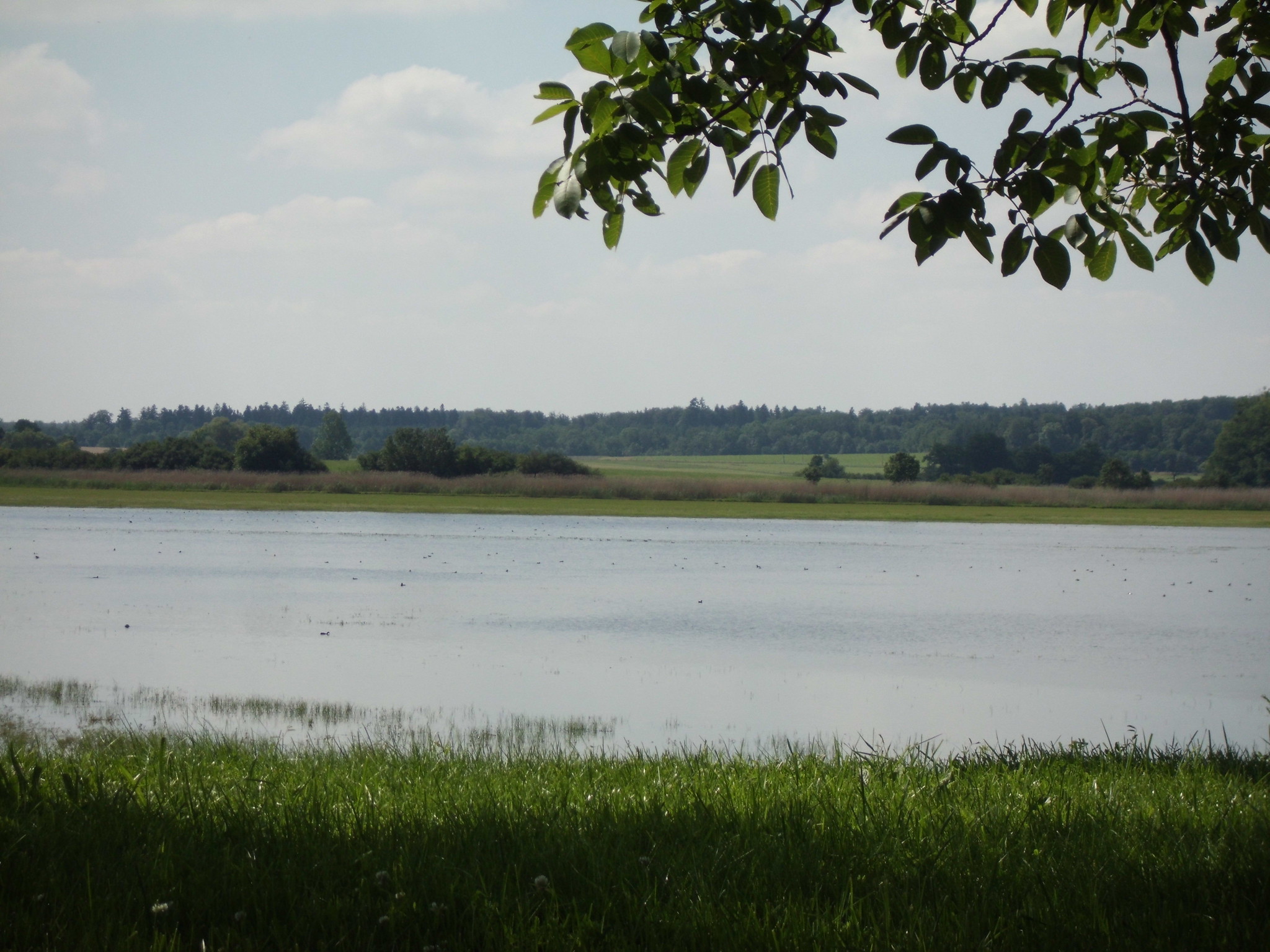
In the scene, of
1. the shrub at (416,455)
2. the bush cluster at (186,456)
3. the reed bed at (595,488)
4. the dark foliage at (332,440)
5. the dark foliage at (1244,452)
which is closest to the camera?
the reed bed at (595,488)

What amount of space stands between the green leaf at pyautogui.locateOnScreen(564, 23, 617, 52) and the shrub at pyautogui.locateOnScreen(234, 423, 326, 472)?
2739 inches

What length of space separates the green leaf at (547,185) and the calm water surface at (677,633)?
5.75 m

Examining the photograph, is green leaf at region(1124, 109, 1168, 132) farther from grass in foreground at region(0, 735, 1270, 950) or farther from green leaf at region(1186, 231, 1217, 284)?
grass in foreground at region(0, 735, 1270, 950)

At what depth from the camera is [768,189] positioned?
4.63m

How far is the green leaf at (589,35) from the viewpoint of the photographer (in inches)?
155

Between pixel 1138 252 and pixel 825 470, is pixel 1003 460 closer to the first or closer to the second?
pixel 825 470

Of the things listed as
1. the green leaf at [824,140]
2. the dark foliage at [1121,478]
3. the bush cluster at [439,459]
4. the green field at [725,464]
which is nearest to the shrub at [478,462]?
the bush cluster at [439,459]

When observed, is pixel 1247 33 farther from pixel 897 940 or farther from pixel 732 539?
pixel 732 539

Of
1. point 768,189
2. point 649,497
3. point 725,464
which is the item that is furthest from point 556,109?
point 725,464

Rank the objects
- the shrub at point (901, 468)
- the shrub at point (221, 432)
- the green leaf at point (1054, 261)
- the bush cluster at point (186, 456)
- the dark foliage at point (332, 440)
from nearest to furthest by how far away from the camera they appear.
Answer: the green leaf at point (1054, 261)
the bush cluster at point (186, 456)
the shrub at point (901, 468)
the shrub at point (221, 432)
the dark foliage at point (332, 440)

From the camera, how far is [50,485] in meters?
60.5

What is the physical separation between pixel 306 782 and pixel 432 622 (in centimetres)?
1084

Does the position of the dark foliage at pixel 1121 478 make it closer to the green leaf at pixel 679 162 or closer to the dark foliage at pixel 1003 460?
the dark foliage at pixel 1003 460

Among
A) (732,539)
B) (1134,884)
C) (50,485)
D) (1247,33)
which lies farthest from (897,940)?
(50,485)
